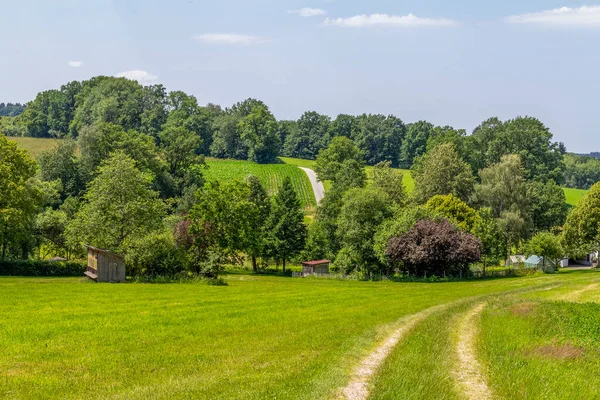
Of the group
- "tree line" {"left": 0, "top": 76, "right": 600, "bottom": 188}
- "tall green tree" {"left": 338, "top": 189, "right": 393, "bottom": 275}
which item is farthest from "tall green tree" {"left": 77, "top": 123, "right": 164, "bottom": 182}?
"tall green tree" {"left": 338, "top": 189, "right": 393, "bottom": 275}

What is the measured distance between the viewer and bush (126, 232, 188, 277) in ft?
183

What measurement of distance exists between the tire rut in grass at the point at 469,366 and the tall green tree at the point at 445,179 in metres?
77.6

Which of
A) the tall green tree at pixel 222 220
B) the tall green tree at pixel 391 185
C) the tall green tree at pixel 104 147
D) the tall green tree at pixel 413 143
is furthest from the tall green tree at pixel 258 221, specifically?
the tall green tree at pixel 413 143

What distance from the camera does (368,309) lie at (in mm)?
32219

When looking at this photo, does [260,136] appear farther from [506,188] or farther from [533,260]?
[533,260]

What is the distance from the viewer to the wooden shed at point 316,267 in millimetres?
88825

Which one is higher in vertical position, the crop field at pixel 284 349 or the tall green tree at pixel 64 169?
the tall green tree at pixel 64 169

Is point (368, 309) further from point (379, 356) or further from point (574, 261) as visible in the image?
point (574, 261)

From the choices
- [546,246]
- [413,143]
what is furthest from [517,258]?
[413,143]

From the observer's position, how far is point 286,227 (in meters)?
90.7

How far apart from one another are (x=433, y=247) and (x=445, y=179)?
34742 mm

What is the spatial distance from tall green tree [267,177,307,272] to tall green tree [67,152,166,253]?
29109mm

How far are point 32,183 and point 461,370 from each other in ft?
214

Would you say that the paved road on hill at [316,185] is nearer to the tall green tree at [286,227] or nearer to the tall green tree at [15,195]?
the tall green tree at [286,227]
